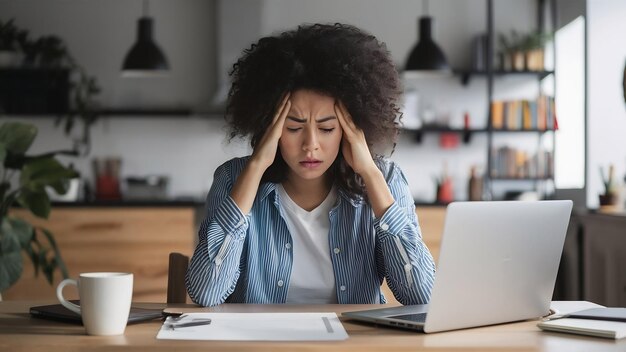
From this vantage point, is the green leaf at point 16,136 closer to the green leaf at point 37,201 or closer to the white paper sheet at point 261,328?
the green leaf at point 37,201

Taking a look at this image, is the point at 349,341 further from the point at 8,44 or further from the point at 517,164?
the point at 8,44

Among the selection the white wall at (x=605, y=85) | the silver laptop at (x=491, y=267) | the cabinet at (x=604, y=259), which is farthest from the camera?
the white wall at (x=605, y=85)

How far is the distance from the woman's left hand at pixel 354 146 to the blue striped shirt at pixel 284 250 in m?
0.11

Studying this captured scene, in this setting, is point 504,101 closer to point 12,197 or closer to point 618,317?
point 12,197

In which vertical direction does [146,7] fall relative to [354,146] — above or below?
above

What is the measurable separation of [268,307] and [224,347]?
0.45 metres

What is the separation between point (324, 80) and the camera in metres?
2.05

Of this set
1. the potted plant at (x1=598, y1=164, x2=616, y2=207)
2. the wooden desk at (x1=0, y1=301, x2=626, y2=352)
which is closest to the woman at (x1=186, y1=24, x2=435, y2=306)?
the wooden desk at (x1=0, y1=301, x2=626, y2=352)

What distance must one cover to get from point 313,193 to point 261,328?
75cm

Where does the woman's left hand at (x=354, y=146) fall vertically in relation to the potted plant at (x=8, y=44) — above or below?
below

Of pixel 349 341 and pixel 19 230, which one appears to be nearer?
pixel 349 341

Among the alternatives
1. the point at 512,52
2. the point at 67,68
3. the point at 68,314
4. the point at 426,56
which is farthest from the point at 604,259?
the point at 67,68

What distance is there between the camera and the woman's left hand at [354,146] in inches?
79.9

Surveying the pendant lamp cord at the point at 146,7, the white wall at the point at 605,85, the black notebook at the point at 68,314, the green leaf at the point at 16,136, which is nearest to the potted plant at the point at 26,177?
the green leaf at the point at 16,136
